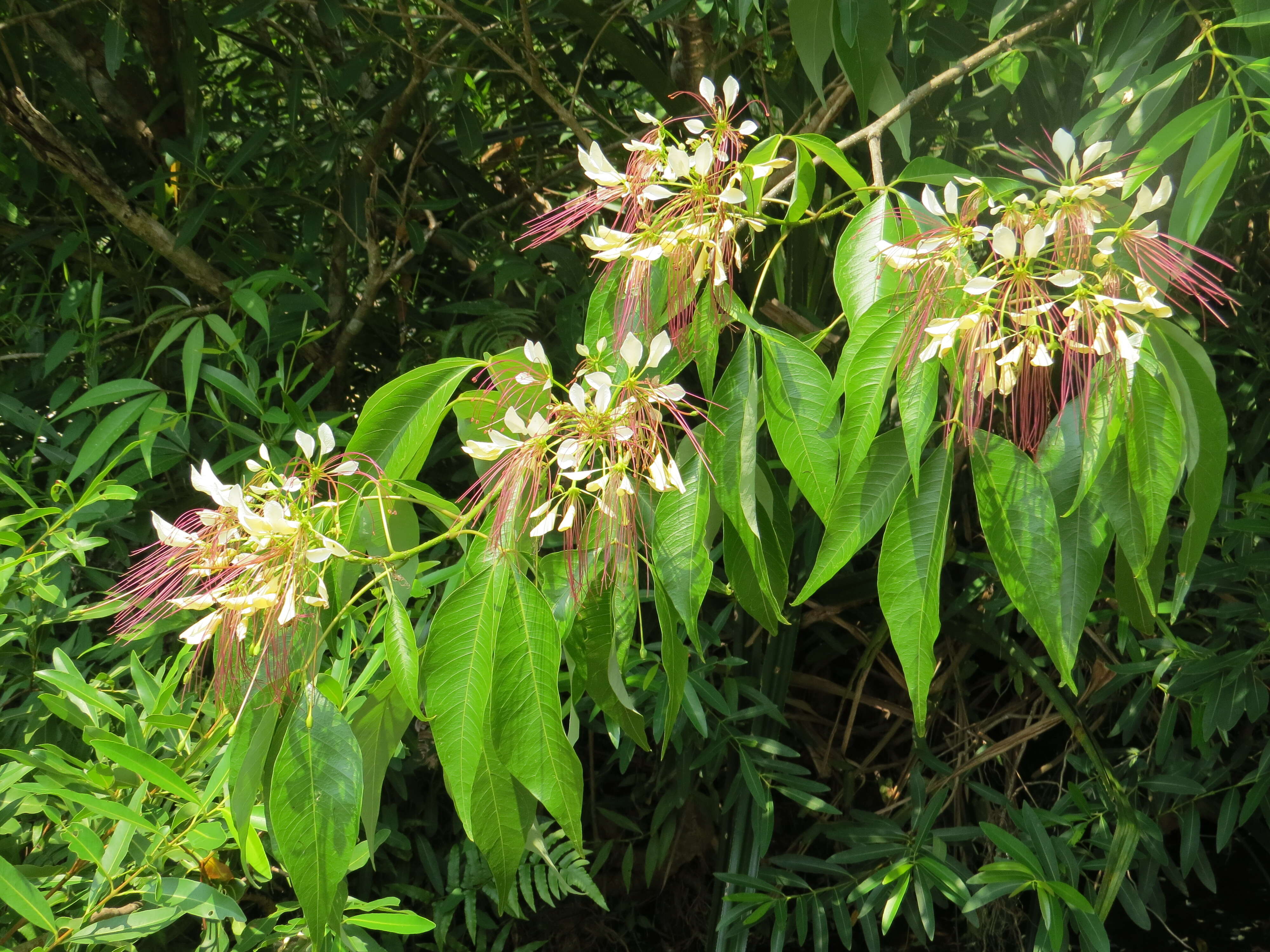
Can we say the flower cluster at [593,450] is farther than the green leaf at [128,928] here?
No

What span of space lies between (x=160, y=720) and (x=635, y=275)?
51 centimetres

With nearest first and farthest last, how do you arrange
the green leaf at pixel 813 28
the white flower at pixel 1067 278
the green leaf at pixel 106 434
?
the white flower at pixel 1067 278 < the green leaf at pixel 813 28 < the green leaf at pixel 106 434

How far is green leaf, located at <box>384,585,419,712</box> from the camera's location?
43 cm

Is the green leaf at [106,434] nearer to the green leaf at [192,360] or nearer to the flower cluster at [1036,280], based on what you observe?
the green leaf at [192,360]

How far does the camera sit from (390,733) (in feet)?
1.68

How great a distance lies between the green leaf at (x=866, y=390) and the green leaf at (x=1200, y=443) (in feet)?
0.38

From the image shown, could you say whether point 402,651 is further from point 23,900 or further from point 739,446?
point 23,900

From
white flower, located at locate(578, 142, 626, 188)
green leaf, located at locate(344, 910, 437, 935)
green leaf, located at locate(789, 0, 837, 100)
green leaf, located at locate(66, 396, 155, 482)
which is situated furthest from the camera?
green leaf, located at locate(66, 396, 155, 482)

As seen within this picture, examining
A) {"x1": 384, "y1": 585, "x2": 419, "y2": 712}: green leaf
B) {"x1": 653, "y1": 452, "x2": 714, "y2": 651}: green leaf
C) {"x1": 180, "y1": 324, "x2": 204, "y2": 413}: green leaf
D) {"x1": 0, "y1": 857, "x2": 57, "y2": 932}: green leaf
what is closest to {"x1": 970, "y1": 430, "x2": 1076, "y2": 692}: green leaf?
{"x1": 653, "y1": 452, "x2": 714, "y2": 651}: green leaf

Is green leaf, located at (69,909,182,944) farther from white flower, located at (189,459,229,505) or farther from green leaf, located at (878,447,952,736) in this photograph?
green leaf, located at (878,447,952,736)

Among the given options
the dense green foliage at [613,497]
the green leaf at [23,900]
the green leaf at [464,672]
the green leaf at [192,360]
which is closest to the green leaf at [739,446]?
the dense green foliage at [613,497]

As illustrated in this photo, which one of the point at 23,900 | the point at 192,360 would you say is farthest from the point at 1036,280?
the point at 192,360

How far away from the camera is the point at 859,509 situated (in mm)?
438

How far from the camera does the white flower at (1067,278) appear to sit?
15.2 inches
